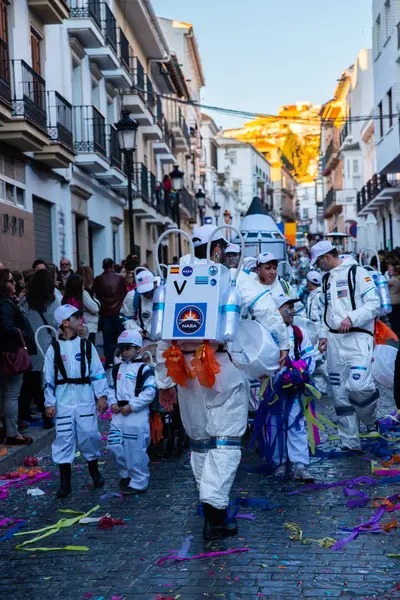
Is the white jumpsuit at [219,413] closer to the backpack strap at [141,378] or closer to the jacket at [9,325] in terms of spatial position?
the backpack strap at [141,378]

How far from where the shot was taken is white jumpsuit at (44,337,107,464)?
24.2 ft

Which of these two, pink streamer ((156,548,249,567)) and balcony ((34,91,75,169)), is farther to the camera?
balcony ((34,91,75,169))

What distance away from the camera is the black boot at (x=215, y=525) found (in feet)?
19.0

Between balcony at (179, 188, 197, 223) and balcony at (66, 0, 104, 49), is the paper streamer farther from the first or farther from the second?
balcony at (179, 188, 197, 223)

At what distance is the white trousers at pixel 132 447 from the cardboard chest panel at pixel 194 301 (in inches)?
66.3

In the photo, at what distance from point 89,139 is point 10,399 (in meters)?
15.4

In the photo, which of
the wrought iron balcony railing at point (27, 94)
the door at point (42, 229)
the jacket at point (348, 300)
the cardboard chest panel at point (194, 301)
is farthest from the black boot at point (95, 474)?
the door at point (42, 229)

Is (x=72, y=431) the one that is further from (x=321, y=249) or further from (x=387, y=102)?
(x=387, y=102)

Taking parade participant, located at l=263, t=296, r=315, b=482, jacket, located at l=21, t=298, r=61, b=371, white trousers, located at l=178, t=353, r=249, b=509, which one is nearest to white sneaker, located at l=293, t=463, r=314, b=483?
parade participant, located at l=263, t=296, r=315, b=482

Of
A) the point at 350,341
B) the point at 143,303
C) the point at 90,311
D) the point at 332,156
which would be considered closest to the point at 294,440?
the point at 350,341

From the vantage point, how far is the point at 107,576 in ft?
17.0

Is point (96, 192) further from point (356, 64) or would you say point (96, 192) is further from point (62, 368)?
point (356, 64)

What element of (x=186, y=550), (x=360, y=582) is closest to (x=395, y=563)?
(x=360, y=582)

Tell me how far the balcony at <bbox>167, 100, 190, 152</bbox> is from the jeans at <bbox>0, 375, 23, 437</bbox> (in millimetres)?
37184
